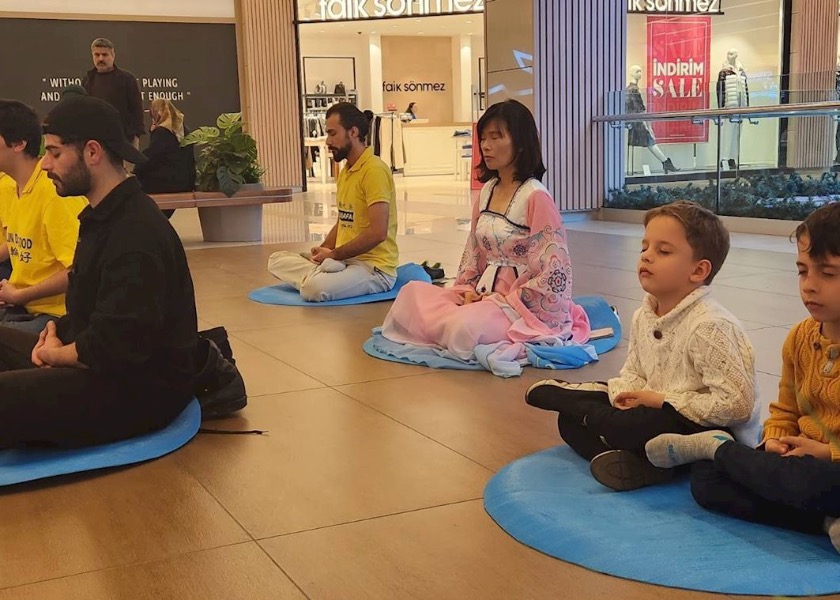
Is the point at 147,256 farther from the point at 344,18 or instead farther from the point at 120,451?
the point at 344,18

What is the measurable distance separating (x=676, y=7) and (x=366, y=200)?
10562mm

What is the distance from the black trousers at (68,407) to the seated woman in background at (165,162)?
6.40 m

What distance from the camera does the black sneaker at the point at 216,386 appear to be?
11.5ft

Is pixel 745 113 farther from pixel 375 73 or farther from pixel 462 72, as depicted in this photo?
pixel 462 72

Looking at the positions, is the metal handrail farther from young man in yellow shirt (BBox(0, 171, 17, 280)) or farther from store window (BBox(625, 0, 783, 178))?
young man in yellow shirt (BBox(0, 171, 17, 280))

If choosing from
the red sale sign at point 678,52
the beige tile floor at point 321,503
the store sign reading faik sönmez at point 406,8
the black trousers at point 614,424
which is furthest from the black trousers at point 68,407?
the store sign reading faik sönmez at point 406,8

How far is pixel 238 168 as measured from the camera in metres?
9.38

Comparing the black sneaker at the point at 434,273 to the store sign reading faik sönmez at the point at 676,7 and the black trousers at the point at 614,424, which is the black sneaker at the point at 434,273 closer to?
the black trousers at the point at 614,424

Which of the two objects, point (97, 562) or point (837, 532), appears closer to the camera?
point (837, 532)

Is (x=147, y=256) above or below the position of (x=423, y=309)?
above

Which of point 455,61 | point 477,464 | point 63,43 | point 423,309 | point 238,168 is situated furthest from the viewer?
point 455,61

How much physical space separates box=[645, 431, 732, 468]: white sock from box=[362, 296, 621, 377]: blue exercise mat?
1538 mm

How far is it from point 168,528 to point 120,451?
614 mm

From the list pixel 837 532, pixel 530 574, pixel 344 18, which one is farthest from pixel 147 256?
pixel 344 18
